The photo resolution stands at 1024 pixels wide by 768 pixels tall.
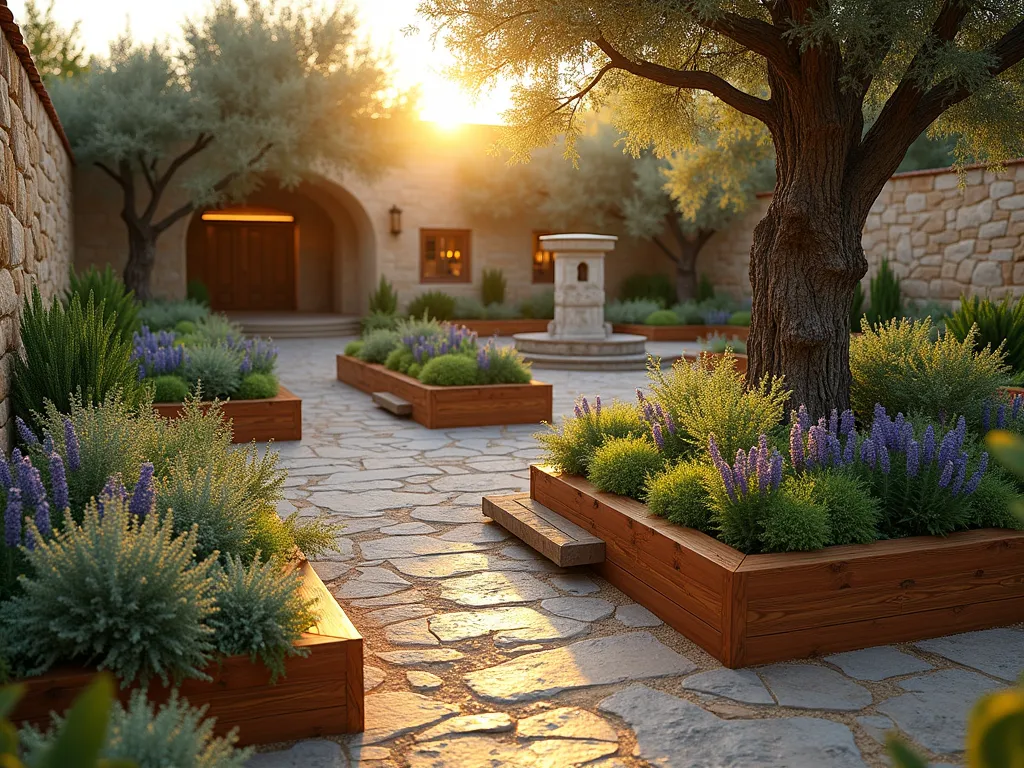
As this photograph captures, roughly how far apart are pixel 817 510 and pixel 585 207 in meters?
17.2

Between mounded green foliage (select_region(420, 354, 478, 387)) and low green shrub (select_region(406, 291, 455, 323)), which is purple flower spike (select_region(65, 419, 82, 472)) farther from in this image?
low green shrub (select_region(406, 291, 455, 323))

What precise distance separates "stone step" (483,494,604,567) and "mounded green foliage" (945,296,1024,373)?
4461 millimetres

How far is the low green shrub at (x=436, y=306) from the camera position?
1953cm

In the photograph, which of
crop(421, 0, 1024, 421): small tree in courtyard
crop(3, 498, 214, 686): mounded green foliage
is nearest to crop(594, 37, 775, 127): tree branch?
crop(421, 0, 1024, 421): small tree in courtyard

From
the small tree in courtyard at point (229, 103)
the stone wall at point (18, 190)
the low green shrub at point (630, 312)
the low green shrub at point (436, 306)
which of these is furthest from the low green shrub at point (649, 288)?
the stone wall at point (18, 190)

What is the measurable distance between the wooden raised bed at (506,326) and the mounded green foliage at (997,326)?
11976 millimetres

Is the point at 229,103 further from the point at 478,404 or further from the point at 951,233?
the point at 951,233

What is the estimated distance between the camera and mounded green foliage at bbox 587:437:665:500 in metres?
4.60

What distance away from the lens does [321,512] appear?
5.56 metres

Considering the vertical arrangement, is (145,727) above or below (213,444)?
below

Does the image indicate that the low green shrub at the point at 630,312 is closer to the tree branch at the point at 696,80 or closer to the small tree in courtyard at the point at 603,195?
the small tree in courtyard at the point at 603,195

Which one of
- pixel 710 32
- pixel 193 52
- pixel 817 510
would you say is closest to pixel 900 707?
pixel 817 510

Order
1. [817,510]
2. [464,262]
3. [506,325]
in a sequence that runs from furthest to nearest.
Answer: [464,262] → [506,325] → [817,510]

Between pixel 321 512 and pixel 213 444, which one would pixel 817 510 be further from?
pixel 321 512
